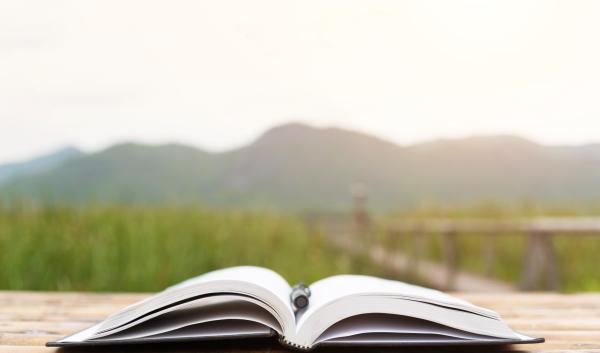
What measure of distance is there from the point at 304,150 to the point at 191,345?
58700 millimetres

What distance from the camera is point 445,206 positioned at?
7.91 meters

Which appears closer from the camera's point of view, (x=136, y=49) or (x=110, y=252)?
(x=110, y=252)

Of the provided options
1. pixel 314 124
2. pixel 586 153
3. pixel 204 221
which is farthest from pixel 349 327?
pixel 314 124

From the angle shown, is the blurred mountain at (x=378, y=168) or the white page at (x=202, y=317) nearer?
the white page at (x=202, y=317)

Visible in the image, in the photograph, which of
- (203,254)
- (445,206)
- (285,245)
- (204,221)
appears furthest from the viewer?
(445,206)

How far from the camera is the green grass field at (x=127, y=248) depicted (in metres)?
3.19

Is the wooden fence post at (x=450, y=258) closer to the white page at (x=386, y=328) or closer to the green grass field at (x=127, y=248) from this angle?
the green grass field at (x=127, y=248)

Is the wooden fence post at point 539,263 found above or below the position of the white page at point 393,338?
above

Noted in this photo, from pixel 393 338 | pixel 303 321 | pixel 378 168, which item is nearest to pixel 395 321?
pixel 393 338

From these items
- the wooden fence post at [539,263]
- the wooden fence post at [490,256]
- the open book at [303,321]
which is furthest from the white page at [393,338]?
the wooden fence post at [490,256]

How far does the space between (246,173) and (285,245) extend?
6109 cm

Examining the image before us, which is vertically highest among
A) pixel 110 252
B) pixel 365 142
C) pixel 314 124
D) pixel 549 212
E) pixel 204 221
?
pixel 314 124

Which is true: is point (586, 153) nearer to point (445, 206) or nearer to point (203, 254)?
point (445, 206)

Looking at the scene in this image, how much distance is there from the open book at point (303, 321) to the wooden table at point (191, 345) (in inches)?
1.5
